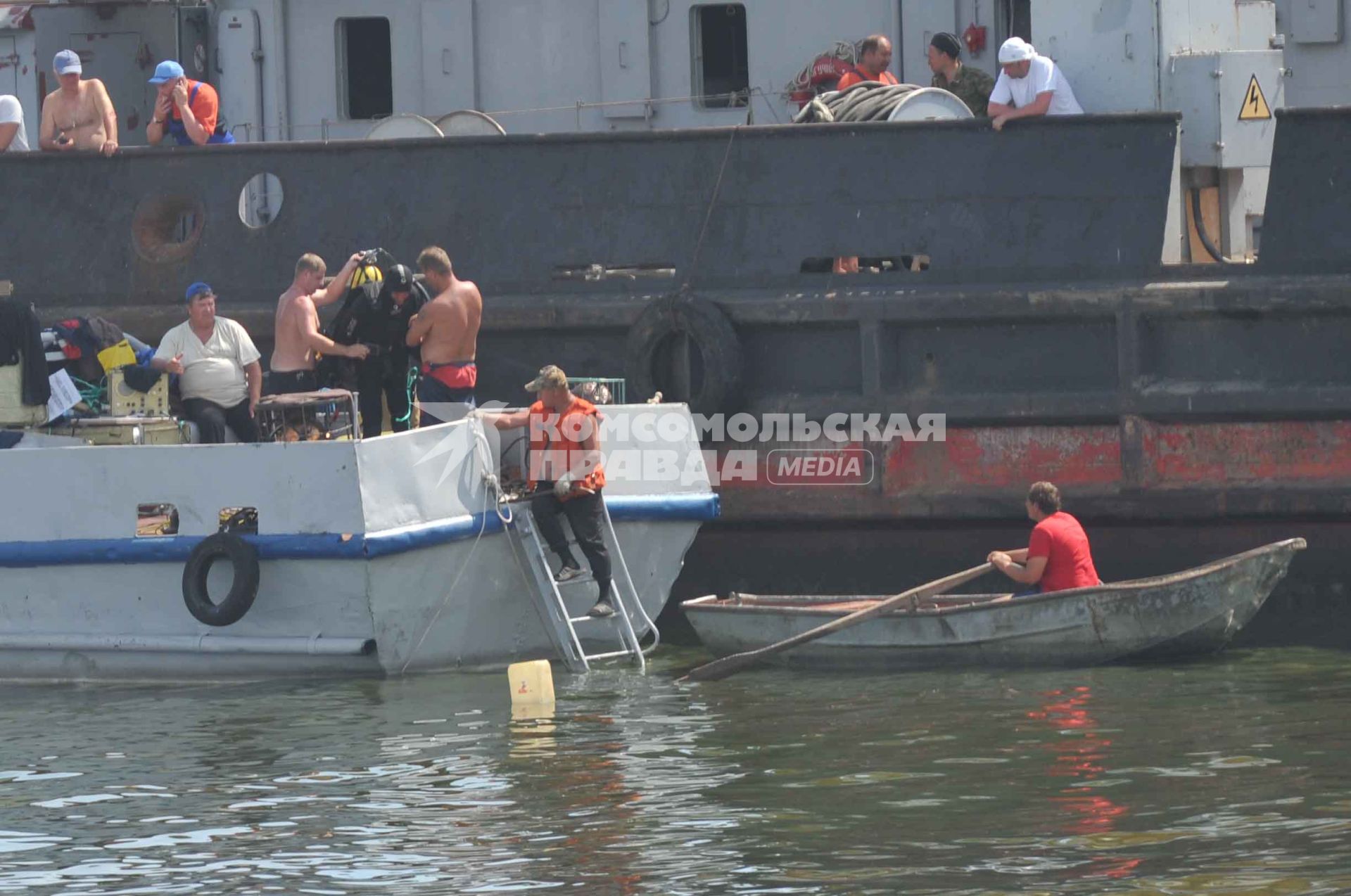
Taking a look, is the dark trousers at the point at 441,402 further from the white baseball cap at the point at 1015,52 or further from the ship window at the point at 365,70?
the white baseball cap at the point at 1015,52

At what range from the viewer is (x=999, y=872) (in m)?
5.83

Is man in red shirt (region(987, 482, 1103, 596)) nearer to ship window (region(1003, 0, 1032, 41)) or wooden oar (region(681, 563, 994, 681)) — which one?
wooden oar (region(681, 563, 994, 681))

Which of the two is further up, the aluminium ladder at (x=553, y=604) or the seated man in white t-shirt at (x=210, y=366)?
the seated man in white t-shirt at (x=210, y=366)

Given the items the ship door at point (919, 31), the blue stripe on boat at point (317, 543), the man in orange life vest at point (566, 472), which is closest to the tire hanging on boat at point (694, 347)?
the blue stripe on boat at point (317, 543)

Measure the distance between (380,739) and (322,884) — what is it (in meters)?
1.99

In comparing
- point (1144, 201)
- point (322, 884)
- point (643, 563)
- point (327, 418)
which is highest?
point (1144, 201)

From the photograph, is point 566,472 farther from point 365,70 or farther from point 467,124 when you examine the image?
point 365,70

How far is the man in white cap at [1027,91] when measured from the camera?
32.5 feet

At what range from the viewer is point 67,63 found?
10.9 metres

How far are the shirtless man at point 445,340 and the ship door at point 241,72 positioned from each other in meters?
2.50

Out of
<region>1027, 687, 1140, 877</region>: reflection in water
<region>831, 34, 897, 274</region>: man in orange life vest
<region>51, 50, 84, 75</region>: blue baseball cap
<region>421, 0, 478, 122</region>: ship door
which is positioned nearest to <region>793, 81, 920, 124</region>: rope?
<region>831, 34, 897, 274</region>: man in orange life vest

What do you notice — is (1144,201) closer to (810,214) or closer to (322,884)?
(810,214)

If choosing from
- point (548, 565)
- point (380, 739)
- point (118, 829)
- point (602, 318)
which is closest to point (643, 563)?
point (548, 565)

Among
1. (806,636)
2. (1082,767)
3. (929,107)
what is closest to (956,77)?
(929,107)
